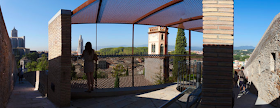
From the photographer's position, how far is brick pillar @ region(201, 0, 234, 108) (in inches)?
87.4

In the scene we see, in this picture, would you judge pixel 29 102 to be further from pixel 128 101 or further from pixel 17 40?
pixel 17 40

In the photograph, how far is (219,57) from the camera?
7.30 ft

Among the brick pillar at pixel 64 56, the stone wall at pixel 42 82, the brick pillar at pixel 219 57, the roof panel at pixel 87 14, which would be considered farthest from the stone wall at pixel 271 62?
the stone wall at pixel 42 82

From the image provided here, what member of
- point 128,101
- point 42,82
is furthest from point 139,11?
point 42,82

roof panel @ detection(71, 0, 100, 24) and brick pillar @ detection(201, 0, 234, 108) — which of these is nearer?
brick pillar @ detection(201, 0, 234, 108)

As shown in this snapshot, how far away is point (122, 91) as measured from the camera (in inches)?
196

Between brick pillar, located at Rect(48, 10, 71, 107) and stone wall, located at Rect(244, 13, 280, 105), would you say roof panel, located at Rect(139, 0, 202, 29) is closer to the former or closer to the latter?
brick pillar, located at Rect(48, 10, 71, 107)

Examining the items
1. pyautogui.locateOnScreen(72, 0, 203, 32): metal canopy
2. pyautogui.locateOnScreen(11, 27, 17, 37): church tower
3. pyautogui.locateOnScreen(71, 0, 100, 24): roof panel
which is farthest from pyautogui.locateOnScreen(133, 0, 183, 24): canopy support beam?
pyautogui.locateOnScreen(11, 27, 17, 37): church tower

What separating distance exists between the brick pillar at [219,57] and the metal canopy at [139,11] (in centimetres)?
271

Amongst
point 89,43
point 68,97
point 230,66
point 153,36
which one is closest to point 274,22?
point 230,66

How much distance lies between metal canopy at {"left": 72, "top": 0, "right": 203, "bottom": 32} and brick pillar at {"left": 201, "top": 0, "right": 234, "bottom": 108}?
8.90ft

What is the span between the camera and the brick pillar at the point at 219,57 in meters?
2.22

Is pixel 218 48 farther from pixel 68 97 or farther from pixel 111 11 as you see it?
pixel 111 11

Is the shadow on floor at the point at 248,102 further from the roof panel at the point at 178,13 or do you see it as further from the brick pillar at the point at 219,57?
the brick pillar at the point at 219,57
